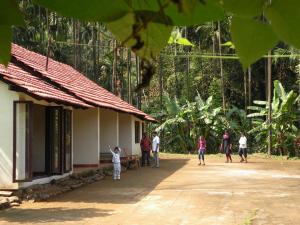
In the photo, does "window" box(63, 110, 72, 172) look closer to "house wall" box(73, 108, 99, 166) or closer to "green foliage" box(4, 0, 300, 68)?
"house wall" box(73, 108, 99, 166)

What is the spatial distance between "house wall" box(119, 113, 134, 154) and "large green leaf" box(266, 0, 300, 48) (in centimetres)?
2009

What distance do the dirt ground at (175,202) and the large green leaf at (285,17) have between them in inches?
310

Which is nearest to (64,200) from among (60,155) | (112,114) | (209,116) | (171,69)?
(60,155)

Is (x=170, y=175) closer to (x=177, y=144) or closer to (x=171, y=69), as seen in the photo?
(x=177, y=144)

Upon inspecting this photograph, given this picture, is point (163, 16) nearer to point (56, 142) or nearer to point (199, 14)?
point (199, 14)

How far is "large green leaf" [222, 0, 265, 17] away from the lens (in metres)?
0.62

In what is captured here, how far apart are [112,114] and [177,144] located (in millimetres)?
9124

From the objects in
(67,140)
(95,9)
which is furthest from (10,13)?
(67,140)

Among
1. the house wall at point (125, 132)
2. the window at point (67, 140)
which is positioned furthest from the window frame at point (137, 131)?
the window at point (67, 140)

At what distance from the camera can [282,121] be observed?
24344 millimetres

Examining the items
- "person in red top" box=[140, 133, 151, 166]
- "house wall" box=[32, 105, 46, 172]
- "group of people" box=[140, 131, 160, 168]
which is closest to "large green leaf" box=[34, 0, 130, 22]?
"house wall" box=[32, 105, 46, 172]

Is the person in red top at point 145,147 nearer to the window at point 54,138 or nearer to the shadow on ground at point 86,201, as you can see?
the shadow on ground at point 86,201

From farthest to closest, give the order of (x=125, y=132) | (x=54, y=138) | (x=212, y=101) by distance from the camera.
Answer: (x=212, y=101), (x=125, y=132), (x=54, y=138)

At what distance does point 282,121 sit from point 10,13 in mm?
24548
